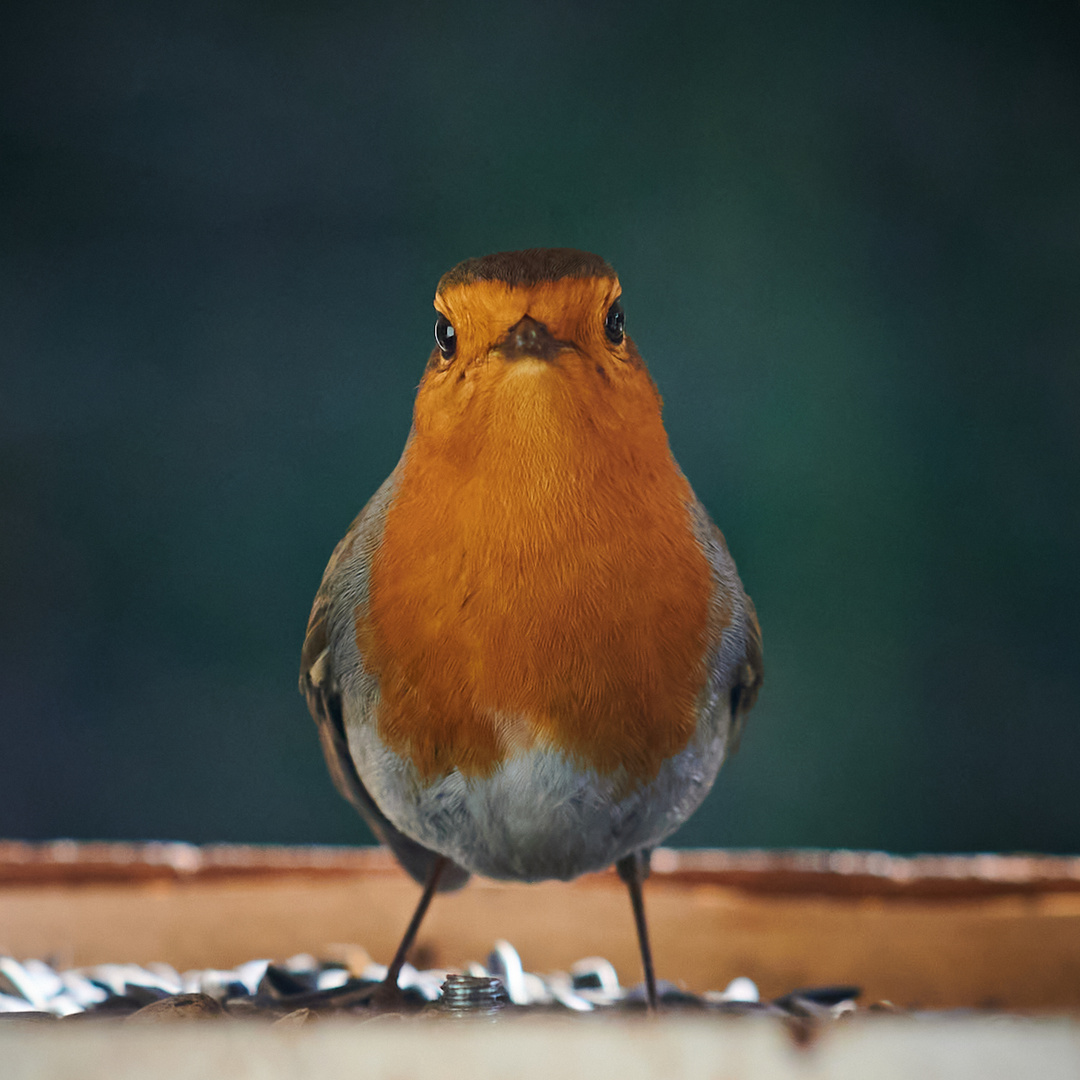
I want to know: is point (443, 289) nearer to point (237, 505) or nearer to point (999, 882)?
point (999, 882)

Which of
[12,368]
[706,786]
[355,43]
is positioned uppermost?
[355,43]

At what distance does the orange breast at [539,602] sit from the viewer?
0.85 metres

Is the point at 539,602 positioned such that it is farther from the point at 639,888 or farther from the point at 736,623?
the point at 639,888

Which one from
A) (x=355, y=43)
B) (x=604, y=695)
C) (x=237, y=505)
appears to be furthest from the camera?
(x=237, y=505)

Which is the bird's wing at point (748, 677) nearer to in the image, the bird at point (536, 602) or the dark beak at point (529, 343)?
the bird at point (536, 602)

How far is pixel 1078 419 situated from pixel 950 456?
23cm

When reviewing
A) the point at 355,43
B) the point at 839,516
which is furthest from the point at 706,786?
the point at 355,43

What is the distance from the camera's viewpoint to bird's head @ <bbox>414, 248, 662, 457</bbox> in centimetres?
83

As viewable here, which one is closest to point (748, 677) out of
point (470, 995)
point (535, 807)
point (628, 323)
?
point (535, 807)

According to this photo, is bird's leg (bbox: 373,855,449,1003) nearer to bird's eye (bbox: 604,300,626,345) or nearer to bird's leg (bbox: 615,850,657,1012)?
bird's leg (bbox: 615,850,657,1012)

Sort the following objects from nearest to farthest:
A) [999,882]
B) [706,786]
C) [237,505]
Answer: [706,786] → [999,882] → [237,505]

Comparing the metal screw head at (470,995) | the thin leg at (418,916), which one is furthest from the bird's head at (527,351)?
the thin leg at (418,916)

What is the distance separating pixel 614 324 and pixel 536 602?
237mm

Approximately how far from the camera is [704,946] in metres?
1.33
